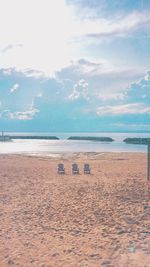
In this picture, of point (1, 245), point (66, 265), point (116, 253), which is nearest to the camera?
point (66, 265)

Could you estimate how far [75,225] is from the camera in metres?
9.69

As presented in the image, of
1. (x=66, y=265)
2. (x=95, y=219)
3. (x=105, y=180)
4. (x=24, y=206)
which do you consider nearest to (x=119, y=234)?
(x=95, y=219)

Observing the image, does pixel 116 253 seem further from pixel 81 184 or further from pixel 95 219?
pixel 81 184

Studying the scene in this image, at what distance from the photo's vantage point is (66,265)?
22.8ft

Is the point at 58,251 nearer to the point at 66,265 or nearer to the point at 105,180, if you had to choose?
the point at 66,265

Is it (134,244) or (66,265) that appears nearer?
(66,265)

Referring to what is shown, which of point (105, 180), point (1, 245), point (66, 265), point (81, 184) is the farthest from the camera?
point (105, 180)

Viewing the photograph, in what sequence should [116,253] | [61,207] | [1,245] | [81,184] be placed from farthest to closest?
[81,184], [61,207], [1,245], [116,253]

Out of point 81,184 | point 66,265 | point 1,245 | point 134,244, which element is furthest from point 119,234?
point 81,184

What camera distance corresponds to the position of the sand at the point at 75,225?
7348mm

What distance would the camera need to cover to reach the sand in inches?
289

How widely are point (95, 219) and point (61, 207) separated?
1994 mm

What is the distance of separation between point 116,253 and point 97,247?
57 cm

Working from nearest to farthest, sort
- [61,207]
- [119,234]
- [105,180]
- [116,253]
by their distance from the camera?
1. [116,253]
2. [119,234]
3. [61,207]
4. [105,180]
